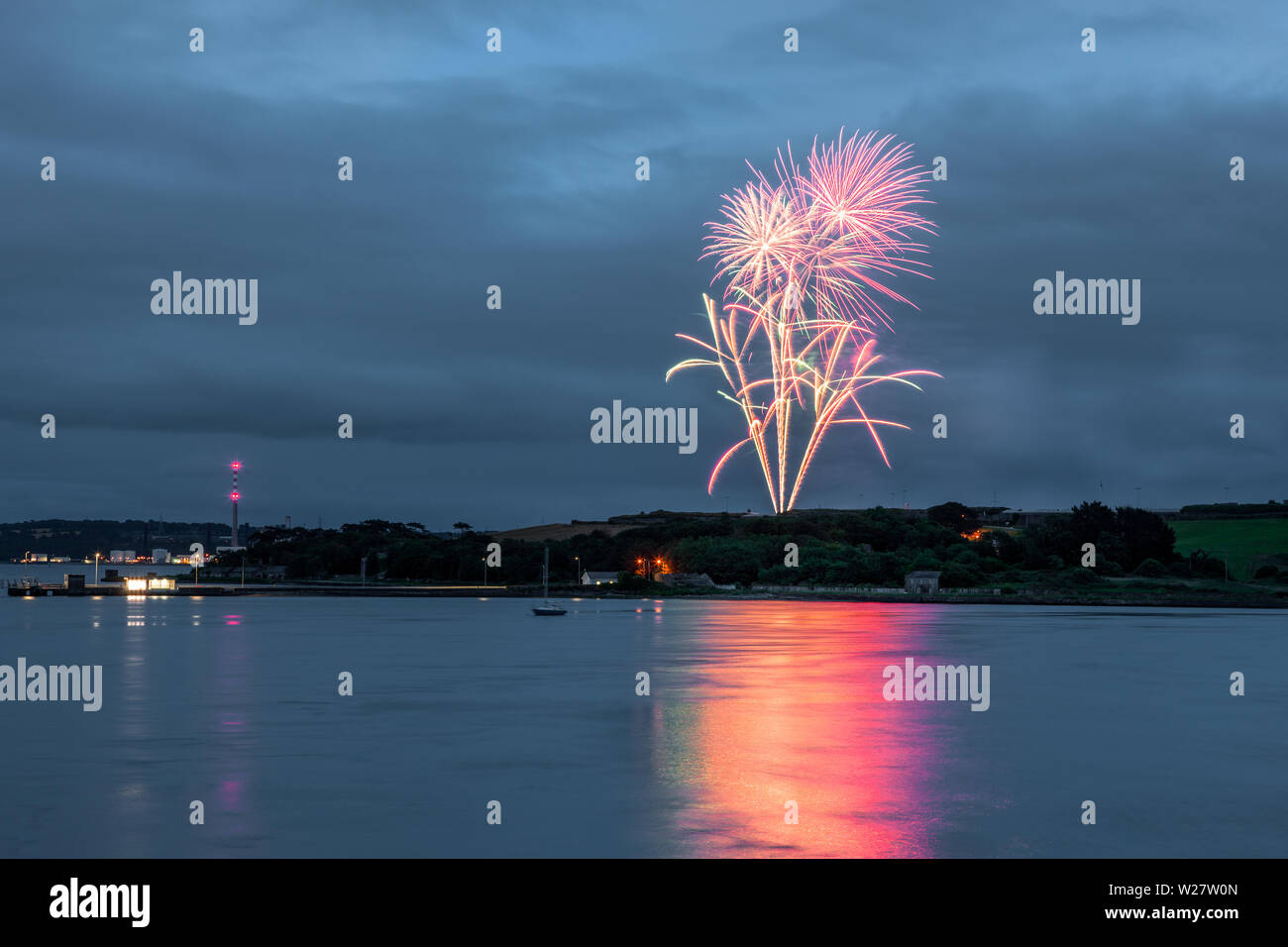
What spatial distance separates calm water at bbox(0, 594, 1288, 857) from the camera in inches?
842

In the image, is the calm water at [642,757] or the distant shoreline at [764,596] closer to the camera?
the calm water at [642,757]

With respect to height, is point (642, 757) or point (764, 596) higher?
point (642, 757)

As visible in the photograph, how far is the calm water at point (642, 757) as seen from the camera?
21.4 m

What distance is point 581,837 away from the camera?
21156 mm

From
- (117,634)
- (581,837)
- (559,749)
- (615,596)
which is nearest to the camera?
(581,837)

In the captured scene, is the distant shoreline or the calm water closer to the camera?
the calm water

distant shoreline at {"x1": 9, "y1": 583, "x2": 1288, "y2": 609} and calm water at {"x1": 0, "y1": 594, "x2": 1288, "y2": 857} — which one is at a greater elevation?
calm water at {"x1": 0, "y1": 594, "x2": 1288, "y2": 857}

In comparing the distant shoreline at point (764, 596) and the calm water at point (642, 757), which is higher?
the calm water at point (642, 757)

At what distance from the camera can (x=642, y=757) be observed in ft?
99.7

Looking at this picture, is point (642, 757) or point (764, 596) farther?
point (764, 596)
